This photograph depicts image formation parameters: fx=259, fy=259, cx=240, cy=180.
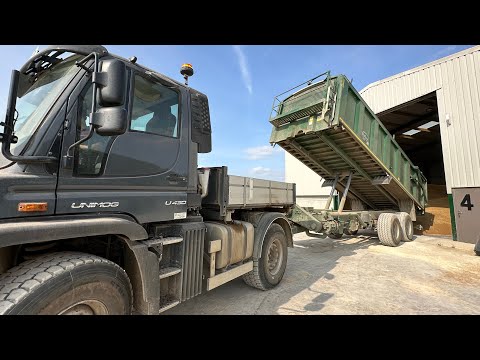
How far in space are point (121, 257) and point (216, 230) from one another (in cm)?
134

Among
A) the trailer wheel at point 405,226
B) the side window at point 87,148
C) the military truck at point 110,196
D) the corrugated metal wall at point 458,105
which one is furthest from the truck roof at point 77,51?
the corrugated metal wall at point 458,105

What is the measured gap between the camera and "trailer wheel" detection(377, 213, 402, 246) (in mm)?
8188

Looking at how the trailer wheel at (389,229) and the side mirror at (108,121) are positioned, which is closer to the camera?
the side mirror at (108,121)

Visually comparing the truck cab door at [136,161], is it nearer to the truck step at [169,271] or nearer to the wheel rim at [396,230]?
the truck step at [169,271]

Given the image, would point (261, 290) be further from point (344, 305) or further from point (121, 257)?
point (121, 257)

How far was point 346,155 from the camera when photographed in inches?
293

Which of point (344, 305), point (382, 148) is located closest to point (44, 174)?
point (344, 305)

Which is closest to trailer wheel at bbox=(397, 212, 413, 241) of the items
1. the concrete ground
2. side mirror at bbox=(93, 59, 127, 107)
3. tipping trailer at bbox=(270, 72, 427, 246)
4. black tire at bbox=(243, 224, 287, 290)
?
tipping trailer at bbox=(270, 72, 427, 246)

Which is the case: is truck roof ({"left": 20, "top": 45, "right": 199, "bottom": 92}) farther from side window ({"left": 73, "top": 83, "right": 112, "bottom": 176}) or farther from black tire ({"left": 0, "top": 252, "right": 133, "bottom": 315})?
black tire ({"left": 0, "top": 252, "right": 133, "bottom": 315})

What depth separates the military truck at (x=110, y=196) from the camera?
5.97ft

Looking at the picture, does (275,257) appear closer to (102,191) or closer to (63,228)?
(102,191)

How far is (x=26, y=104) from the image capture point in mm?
2332

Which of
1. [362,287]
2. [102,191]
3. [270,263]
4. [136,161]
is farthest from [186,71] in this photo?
[362,287]
